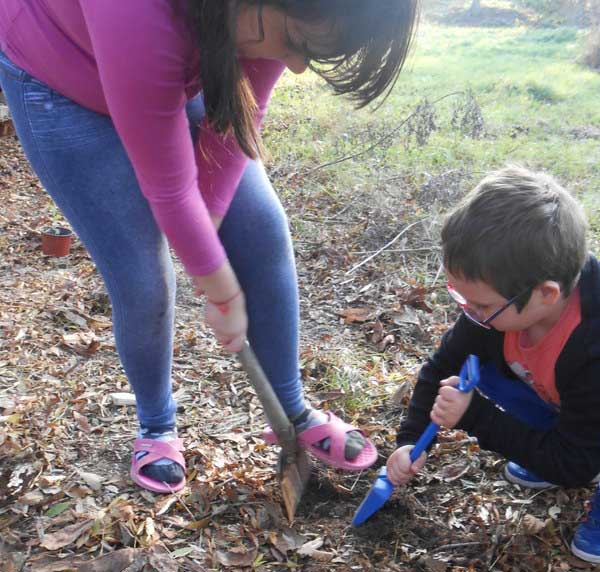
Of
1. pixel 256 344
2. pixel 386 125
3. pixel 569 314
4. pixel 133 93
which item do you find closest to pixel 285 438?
pixel 256 344

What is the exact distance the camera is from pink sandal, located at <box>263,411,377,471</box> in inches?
83.1

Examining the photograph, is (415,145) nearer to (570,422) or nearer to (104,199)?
(570,422)

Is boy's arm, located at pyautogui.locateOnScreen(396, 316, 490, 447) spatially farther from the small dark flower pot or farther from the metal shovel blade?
the small dark flower pot

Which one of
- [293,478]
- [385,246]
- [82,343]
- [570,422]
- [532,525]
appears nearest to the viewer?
[570,422]

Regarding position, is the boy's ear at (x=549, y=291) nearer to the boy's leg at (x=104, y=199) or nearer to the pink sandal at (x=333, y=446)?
the pink sandal at (x=333, y=446)

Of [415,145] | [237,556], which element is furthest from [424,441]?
[415,145]

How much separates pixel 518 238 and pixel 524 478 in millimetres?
943

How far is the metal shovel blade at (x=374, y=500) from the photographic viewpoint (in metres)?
1.91

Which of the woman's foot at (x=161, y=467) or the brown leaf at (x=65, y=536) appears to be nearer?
the brown leaf at (x=65, y=536)

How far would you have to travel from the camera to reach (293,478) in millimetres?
2043

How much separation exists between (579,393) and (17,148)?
19.2ft

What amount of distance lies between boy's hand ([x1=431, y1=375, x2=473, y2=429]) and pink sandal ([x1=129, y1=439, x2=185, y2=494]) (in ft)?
2.83

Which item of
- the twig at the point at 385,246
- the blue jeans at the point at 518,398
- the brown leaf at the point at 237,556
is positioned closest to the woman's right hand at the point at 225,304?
the brown leaf at the point at 237,556

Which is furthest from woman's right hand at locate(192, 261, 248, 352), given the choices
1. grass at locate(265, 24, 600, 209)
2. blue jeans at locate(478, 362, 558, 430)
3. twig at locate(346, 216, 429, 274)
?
twig at locate(346, 216, 429, 274)
